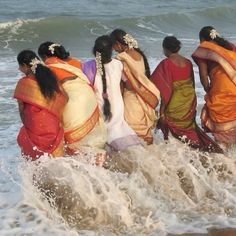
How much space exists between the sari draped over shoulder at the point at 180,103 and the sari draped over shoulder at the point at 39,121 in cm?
131

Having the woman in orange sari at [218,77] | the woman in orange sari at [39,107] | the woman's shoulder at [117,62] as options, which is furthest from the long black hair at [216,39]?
the woman in orange sari at [39,107]

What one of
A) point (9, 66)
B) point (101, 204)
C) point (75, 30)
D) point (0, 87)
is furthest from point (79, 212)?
point (75, 30)

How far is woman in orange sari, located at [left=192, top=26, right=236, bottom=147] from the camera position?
5.89 metres

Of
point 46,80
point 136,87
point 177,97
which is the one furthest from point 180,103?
point 46,80

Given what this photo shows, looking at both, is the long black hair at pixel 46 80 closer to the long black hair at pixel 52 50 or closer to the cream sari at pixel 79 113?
the cream sari at pixel 79 113

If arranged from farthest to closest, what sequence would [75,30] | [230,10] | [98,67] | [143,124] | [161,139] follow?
1. [230,10]
2. [75,30]
3. [161,139]
4. [143,124]
5. [98,67]

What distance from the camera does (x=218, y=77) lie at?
594cm

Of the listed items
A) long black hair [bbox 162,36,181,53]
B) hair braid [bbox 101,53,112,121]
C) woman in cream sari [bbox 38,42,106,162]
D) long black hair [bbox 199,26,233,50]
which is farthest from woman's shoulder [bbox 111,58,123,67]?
long black hair [bbox 199,26,233,50]

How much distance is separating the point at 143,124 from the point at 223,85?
2.89 ft

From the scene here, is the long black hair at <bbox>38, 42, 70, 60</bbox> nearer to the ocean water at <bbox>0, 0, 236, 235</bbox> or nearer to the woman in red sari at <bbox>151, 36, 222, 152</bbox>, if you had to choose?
the ocean water at <bbox>0, 0, 236, 235</bbox>

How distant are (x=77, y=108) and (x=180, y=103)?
1342 mm

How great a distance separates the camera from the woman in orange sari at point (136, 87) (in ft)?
18.4

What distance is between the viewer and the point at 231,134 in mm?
6121

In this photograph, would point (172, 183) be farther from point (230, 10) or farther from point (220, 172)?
point (230, 10)
